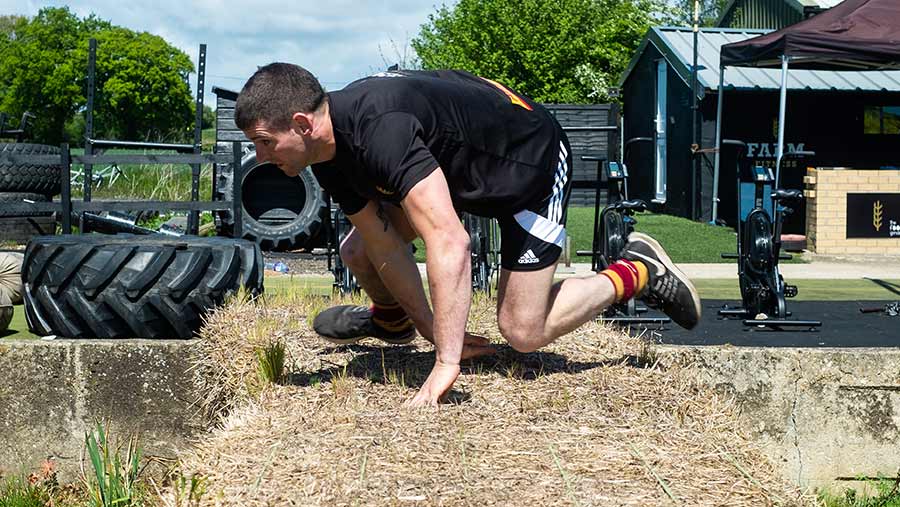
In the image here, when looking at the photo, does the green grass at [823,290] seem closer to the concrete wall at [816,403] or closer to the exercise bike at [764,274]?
the exercise bike at [764,274]

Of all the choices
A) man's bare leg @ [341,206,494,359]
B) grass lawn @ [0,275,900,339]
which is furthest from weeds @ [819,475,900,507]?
grass lawn @ [0,275,900,339]

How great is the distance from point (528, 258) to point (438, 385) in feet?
2.49

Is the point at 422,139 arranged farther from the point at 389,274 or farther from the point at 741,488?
the point at 741,488

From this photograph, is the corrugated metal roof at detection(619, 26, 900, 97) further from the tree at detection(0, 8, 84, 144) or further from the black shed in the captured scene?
the tree at detection(0, 8, 84, 144)

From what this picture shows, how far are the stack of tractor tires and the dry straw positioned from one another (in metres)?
7.60

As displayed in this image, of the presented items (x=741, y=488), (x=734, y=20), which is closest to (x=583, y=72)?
(x=734, y=20)

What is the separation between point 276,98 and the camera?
357cm

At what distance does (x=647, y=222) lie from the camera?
1773cm

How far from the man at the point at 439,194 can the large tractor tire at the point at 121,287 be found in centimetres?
92

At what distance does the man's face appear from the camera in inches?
142

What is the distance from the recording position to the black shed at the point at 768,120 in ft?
61.7

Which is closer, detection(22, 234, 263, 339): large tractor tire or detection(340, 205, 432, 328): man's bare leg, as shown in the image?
detection(340, 205, 432, 328): man's bare leg

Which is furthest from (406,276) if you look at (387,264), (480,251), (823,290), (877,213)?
(877,213)

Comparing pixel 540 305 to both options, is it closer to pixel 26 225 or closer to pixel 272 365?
pixel 272 365
